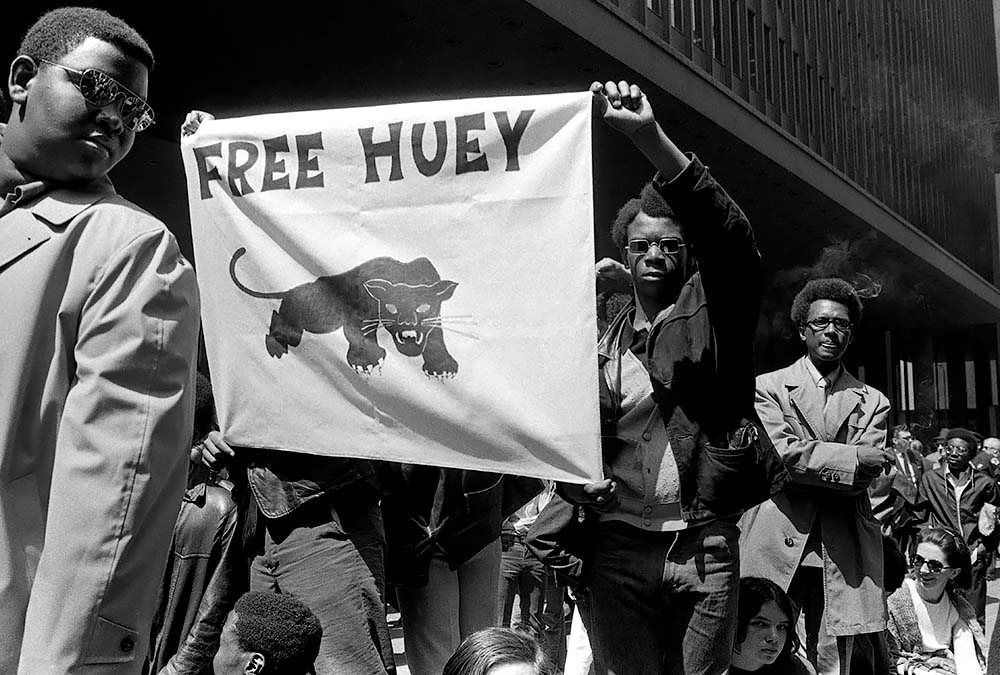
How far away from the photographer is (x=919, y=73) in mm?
41656

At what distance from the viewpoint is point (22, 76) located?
2273 millimetres

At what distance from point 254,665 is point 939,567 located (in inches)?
162

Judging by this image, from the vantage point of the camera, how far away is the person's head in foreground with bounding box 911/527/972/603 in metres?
6.56

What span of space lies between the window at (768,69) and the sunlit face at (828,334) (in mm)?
20893

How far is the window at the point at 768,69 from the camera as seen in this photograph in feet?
84.0

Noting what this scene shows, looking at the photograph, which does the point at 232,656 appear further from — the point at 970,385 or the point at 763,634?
the point at 970,385

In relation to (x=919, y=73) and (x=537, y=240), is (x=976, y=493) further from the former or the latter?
(x=919, y=73)

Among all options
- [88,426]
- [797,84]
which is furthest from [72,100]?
[797,84]

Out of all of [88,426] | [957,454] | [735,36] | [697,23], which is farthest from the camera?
[735,36]

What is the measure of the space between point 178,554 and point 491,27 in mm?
8539

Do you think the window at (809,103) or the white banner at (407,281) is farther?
the window at (809,103)

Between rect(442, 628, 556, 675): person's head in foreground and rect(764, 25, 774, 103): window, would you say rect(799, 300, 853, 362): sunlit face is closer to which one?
rect(442, 628, 556, 675): person's head in foreground

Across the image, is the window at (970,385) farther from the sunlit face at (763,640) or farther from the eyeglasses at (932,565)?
the sunlit face at (763,640)

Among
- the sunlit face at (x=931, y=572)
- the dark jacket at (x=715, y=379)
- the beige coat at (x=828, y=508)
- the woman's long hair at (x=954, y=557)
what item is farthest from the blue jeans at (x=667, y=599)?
the woman's long hair at (x=954, y=557)
